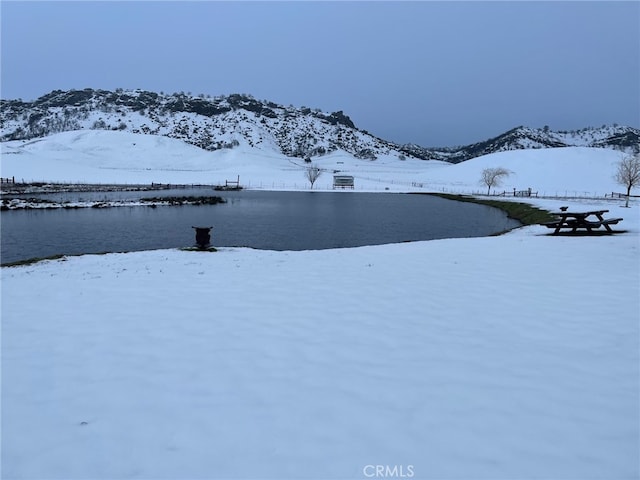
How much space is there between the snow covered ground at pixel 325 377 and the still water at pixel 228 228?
13.4 metres

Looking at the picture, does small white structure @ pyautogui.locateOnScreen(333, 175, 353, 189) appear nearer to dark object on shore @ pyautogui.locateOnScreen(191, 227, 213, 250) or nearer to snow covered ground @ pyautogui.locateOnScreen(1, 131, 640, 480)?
dark object on shore @ pyautogui.locateOnScreen(191, 227, 213, 250)

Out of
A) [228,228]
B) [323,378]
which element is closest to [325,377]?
[323,378]

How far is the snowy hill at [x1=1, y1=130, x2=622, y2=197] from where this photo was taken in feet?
288

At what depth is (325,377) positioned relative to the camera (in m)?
5.86

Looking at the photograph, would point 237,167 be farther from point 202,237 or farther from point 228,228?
point 202,237

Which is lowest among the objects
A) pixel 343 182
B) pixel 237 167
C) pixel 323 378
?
pixel 323 378

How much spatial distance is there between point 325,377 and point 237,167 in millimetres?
126638

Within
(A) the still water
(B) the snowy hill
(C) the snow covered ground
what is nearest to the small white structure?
(B) the snowy hill

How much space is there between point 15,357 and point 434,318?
7.74 m

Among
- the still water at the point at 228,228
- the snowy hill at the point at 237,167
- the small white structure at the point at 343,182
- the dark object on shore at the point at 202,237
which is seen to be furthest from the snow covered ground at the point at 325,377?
the small white structure at the point at 343,182

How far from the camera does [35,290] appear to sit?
10.8 meters

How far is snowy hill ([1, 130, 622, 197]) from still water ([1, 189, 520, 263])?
4741 cm

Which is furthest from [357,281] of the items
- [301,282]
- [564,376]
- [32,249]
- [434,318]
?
[32,249]

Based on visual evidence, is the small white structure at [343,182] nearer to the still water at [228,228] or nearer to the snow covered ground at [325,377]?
the still water at [228,228]
